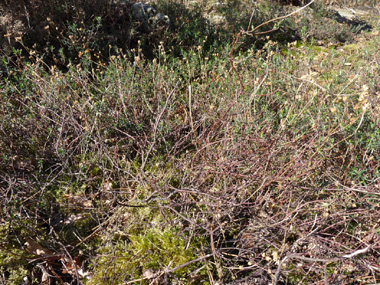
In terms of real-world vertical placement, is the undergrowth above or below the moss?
above

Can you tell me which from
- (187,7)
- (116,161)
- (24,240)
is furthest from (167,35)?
(24,240)

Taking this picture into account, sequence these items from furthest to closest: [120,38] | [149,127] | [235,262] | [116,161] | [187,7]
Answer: [187,7], [120,38], [149,127], [116,161], [235,262]

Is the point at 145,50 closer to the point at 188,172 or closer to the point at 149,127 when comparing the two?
the point at 149,127

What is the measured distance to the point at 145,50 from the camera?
495 centimetres

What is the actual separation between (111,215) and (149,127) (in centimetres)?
105

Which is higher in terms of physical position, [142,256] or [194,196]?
[194,196]

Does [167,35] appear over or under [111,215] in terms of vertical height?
over

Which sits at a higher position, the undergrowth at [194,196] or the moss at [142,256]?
the undergrowth at [194,196]

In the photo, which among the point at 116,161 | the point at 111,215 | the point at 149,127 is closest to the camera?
the point at 111,215

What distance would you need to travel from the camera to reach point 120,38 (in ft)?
16.1

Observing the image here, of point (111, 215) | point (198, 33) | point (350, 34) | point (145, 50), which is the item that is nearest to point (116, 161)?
point (111, 215)

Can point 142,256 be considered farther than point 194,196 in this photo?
No

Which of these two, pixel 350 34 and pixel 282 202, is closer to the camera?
pixel 282 202

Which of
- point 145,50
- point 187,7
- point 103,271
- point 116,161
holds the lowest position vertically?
point 103,271
